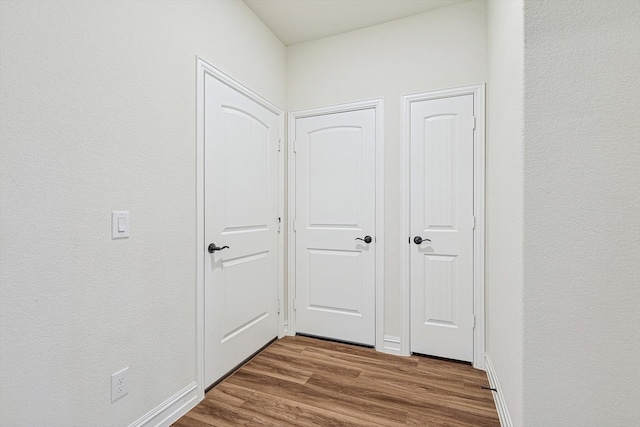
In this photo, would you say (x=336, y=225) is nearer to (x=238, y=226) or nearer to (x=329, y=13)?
(x=238, y=226)

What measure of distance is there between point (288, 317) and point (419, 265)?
4.21 ft

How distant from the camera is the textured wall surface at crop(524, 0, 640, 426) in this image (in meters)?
1.14

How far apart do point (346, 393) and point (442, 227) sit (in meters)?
1.36

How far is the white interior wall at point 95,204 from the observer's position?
1.11 meters

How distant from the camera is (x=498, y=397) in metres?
1.79

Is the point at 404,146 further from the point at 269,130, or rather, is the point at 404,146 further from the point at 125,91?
the point at 125,91

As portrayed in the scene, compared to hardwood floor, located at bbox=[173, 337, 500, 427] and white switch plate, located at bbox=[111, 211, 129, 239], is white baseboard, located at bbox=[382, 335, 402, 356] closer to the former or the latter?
hardwood floor, located at bbox=[173, 337, 500, 427]

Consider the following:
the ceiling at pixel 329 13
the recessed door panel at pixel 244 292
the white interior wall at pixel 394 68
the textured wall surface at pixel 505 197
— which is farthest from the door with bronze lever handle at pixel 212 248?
the ceiling at pixel 329 13

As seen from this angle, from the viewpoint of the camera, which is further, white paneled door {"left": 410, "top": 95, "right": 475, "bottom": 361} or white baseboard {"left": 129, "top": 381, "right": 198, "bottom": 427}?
white paneled door {"left": 410, "top": 95, "right": 475, "bottom": 361}

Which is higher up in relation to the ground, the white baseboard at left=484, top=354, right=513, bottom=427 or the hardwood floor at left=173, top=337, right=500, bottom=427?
the white baseboard at left=484, top=354, right=513, bottom=427

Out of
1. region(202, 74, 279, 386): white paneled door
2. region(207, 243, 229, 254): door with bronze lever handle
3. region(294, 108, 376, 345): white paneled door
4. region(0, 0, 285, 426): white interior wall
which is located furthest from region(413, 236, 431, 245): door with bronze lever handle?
region(0, 0, 285, 426): white interior wall

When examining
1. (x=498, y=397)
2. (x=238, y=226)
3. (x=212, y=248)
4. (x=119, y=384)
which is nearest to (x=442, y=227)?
(x=498, y=397)

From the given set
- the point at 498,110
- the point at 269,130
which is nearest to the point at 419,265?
the point at 498,110

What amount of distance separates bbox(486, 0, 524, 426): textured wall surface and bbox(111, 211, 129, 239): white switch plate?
5.65 feet
